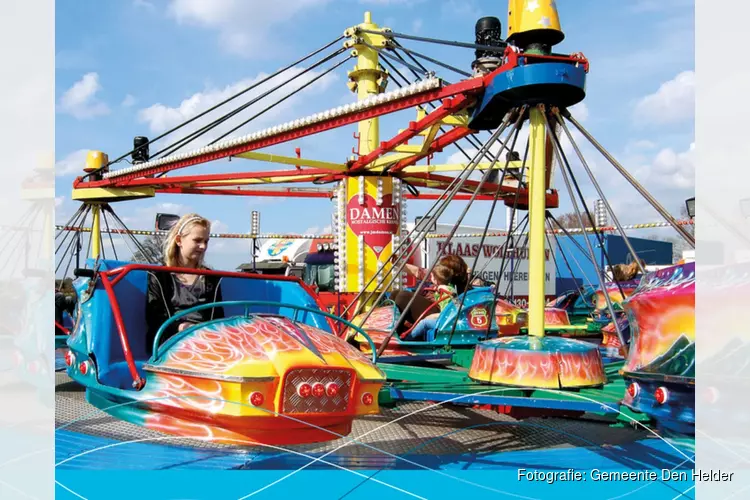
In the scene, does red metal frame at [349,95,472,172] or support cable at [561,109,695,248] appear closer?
support cable at [561,109,695,248]

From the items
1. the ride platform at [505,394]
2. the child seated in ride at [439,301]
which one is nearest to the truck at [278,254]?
the child seated in ride at [439,301]

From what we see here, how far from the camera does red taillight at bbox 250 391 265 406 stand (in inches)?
89.4

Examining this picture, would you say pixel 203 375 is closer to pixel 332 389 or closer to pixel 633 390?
pixel 332 389

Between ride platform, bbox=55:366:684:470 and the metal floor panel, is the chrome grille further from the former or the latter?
the metal floor panel

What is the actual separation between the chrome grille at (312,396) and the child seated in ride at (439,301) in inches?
133

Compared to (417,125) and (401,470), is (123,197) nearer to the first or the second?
(417,125)

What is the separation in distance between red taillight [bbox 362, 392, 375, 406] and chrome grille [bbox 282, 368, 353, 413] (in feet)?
0.29

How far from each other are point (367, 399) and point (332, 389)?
192mm

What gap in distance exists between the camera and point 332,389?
94.7 inches

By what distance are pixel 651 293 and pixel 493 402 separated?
0.95 metres

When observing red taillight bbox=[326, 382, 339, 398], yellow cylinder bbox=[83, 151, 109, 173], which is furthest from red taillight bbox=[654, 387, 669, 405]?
yellow cylinder bbox=[83, 151, 109, 173]

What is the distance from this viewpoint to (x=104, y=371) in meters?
3.07

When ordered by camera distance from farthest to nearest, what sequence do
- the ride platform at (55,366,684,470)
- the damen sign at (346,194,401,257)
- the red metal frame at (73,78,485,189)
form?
the damen sign at (346,194,401,257), the red metal frame at (73,78,485,189), the ride platform at (55,366,684,470)
